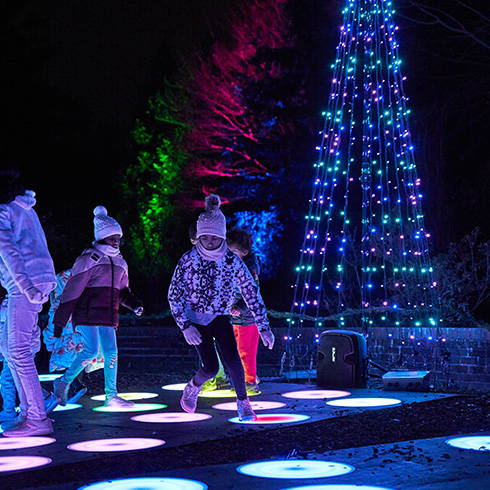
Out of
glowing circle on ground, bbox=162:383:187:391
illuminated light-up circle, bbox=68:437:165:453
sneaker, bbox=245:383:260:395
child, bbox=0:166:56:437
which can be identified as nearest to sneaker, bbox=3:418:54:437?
child, bbox=0:166:56:437

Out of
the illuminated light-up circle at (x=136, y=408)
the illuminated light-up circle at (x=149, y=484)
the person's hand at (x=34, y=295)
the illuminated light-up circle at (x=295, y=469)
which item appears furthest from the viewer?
the illuminated light-up circle at (x=136, y=408)

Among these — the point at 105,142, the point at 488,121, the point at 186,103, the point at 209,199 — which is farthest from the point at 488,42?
the point at 105,142

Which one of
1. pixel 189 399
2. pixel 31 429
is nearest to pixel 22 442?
pixel 31 429

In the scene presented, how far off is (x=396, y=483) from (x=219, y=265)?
9.14ft

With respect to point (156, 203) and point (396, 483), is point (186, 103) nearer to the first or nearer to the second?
point (156, 203)

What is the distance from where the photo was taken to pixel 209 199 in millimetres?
7723

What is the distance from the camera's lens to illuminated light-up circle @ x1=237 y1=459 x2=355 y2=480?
4.25m

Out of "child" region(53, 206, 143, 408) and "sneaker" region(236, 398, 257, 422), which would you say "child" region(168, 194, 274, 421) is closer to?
"sneaker" region(236, 398, 257, 422)

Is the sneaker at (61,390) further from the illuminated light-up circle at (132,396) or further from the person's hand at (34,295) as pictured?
the person's hand at (34,295)

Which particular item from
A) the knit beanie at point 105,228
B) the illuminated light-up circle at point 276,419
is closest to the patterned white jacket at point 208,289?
the illuminated light-up circle at point 276,419

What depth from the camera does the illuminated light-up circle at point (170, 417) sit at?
254 inches

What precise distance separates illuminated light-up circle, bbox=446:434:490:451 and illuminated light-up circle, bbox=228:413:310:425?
1.48 m

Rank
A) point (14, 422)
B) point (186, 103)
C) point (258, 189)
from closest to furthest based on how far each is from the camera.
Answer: point (14, 422) < point (258, 189) < point (186, 103)

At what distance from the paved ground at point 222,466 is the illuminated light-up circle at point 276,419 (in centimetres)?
3
